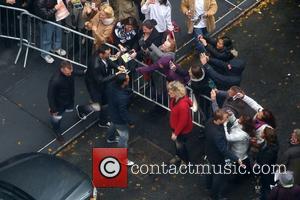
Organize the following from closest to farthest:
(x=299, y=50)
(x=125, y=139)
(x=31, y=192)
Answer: (x=31, y=192) < (x=125, y=139) < (x=299, y=50)

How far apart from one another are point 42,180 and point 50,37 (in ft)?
14.5

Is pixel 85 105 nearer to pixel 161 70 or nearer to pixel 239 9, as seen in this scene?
pixel 161 70

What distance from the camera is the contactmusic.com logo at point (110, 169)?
47.2 ft

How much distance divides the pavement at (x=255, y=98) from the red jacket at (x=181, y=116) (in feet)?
3.32

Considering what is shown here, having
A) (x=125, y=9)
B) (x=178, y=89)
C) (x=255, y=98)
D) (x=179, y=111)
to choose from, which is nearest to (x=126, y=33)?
(x=125, y=9)

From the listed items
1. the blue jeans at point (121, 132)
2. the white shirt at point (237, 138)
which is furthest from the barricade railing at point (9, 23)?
the white shirt at point (237, 138)

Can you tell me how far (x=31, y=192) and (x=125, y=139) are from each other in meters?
2.62

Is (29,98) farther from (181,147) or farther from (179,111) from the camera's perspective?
(179,111)

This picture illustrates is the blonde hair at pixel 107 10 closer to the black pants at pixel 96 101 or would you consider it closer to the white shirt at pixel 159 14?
the white shirt at pixel 159 14

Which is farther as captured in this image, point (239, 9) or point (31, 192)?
point (239, 9)

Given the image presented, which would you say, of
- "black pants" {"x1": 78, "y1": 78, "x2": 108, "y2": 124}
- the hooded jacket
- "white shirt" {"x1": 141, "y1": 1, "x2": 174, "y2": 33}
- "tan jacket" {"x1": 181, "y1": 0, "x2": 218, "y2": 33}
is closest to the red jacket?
"black pants" {"x1": 78, "y1": 78, "x2": 108, "y2": 124}

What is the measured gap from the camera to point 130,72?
607 inches

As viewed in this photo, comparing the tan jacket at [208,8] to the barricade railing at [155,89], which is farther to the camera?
the tan jacket at [208,8]

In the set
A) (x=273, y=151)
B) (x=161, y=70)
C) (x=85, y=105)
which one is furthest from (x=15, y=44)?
(x=273, y=151)
